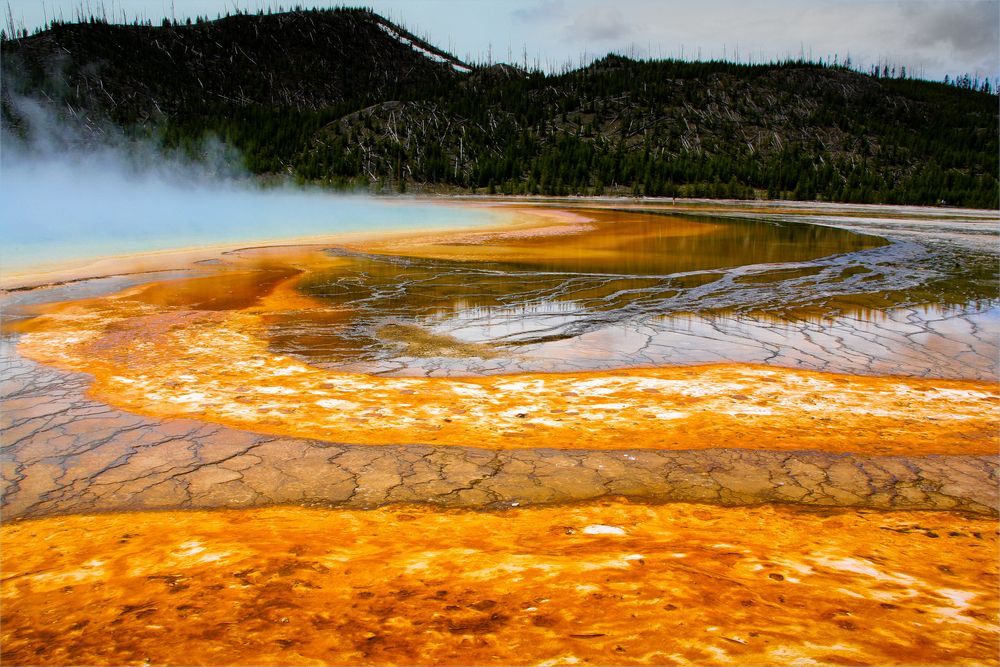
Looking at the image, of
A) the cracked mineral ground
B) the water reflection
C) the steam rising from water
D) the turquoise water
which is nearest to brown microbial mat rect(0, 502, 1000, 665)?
the cracked mineral ground

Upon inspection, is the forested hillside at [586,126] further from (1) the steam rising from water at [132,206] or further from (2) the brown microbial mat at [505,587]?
(2) the brown microbial mat at [505,587]

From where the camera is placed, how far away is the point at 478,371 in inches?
281

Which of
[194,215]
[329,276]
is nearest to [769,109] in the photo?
[194,215]

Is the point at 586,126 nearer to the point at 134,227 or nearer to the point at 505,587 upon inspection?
the point at 134,227

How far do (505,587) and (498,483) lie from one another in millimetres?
1505

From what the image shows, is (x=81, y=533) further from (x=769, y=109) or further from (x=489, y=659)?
(x=769, y=109)

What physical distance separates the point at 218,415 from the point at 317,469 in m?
1.47

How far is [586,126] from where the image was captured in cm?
9225

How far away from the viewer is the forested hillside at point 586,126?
233 ft

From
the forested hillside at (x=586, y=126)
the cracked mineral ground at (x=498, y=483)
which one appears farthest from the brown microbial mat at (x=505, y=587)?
the forested hillside at (x=586, y=126)

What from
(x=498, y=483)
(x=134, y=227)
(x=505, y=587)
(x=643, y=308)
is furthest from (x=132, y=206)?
(x=505, y=587)

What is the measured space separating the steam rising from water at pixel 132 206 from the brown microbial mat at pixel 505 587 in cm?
1469

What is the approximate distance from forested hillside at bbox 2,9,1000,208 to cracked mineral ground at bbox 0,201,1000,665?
2283 inches

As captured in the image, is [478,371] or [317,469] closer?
[317,469]
